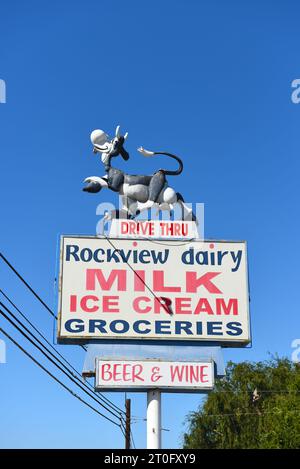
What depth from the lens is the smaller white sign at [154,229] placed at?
16.8m

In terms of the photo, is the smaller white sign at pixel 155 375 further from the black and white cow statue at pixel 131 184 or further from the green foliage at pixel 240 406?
the green foliage at pixel 240 406

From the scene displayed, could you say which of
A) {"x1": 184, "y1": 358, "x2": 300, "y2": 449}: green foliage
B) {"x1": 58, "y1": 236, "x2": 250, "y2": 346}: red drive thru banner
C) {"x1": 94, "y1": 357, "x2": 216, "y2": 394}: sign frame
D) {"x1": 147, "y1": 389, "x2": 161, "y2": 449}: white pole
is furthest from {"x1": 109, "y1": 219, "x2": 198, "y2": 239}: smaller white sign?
{"x1": 184, "y1": 358, "x2": 300, "y2": 449}: green foliage

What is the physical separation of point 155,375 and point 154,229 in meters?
3.17

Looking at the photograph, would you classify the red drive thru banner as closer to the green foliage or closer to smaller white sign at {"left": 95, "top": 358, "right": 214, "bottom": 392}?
smaller white sign at {"left": 95, "top": 358, "right": 214, "bottom": 392}

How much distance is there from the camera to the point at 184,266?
16562 mm

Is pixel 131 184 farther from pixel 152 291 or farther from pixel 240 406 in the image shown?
pixel 240 406

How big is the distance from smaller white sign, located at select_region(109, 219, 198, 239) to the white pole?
130 inches

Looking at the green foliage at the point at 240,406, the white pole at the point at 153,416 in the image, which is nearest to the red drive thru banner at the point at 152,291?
the white pole at the point at 153,416

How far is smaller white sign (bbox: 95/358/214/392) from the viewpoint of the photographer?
51.1 feet
